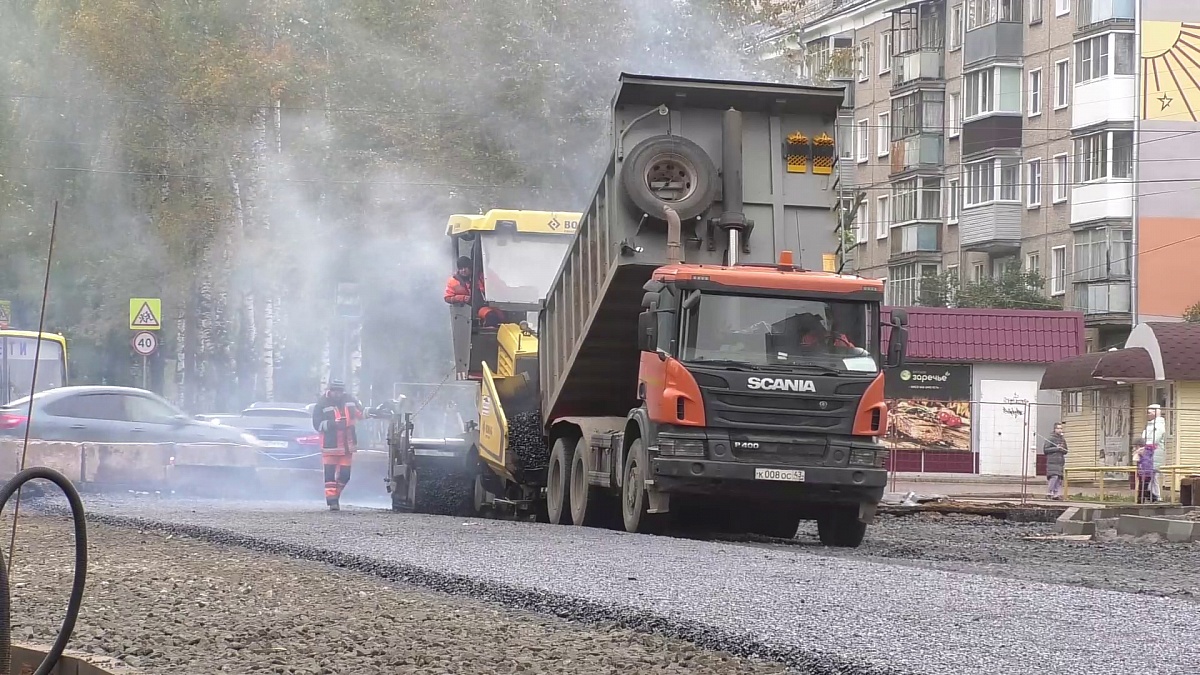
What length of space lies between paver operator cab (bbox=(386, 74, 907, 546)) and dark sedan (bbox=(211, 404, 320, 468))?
10761 millimetres

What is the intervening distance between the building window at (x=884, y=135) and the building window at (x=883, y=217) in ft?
5.19

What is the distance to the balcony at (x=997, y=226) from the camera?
5862 cm

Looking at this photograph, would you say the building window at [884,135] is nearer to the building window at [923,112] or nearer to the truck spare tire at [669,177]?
the building window at [923,112]

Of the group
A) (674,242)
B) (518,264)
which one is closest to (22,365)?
(518,264)

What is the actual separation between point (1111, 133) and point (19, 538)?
41.7 meters

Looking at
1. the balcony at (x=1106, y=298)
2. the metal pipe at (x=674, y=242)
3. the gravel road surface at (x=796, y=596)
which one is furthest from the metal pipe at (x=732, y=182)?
the balcony at (x=1106, y=298)

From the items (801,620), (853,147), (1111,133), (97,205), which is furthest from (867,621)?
(853,147)

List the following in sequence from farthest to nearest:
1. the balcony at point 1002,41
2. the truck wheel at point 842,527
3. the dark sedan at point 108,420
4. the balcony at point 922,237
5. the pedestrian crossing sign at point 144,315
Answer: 1. the balcony at point 922,237
2. the balcony at point 1002,41
3. the pedestrian crossing sign at point 144,315
4. the dark sedan at point 108,420
5. the truck wheel at point 842,527

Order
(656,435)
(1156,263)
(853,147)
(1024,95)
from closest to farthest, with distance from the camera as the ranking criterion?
(656,435), (1156,263), (1024,95), (853,147)

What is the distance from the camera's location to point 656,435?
1625 cm

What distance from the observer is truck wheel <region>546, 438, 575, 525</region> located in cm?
1898

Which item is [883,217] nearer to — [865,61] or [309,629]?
→ [865,61]

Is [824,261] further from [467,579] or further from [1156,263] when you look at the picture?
[1156,263]

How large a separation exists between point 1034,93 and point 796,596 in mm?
49721
